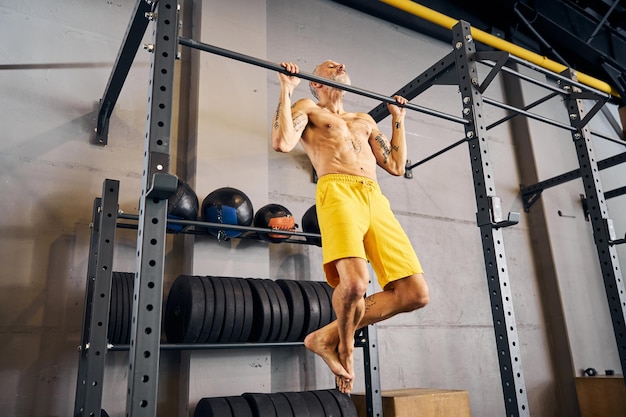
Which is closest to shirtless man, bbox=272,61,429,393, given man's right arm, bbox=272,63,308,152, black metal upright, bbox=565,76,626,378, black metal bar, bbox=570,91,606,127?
man's right arm, bbox=272,63,308,152

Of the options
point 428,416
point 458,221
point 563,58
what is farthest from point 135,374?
point 563,58

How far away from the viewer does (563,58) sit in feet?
19.1

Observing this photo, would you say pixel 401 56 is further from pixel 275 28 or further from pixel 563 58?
pixel 563 58

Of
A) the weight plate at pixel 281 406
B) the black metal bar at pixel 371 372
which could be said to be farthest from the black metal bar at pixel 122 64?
the black metal bar at pixel 371 372

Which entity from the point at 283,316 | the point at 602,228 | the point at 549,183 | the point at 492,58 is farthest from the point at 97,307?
the point at 549,183

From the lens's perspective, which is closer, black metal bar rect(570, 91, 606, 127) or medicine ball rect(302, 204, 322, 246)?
medicine ball rect(302, 204, 322, 246)

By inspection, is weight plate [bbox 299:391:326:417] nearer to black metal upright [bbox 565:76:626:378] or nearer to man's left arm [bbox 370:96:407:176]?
man's left arm [bbox 370:96:407:176]

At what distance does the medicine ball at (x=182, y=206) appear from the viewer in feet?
8.89

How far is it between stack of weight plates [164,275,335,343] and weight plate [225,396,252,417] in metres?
0.33

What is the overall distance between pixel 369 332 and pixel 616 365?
3.27 meters

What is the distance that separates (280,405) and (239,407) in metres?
0.21

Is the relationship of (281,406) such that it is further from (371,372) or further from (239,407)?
(371,372)

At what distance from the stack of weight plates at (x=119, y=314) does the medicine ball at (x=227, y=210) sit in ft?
2.00

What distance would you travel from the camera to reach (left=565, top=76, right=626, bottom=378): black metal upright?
303 cm
